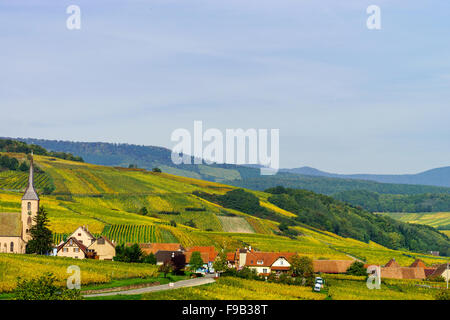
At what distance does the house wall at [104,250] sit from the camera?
10100cm

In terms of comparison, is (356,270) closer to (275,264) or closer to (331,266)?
(331,266)

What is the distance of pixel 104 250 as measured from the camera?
10119cm

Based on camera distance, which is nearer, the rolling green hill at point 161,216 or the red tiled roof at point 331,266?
the red tiled roof at point 331,266

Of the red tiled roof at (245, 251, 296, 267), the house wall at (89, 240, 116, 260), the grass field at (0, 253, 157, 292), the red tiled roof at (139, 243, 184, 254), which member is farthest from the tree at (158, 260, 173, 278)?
the red tiled roof at (139, 243, 184, 254)

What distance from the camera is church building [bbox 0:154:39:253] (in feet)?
318

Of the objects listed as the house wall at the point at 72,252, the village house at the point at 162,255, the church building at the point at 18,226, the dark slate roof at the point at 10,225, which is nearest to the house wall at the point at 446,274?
the village house at the point at 162,255

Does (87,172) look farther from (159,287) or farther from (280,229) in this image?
(159,287)

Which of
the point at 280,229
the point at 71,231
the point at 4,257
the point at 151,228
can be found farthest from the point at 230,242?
the point at 4,257

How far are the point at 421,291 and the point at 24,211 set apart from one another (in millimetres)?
57541

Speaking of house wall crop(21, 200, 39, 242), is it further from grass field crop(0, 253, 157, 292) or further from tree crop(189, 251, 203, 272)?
tree crop(189, 251, 203, 272)

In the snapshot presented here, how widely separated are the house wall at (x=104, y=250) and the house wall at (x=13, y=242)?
32.4ft

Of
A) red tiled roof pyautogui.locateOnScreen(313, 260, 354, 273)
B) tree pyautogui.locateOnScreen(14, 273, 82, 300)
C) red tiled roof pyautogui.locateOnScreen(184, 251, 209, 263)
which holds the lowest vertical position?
red tiled roof pyautogui.locateOnScreen(313, 260, 354, 273)

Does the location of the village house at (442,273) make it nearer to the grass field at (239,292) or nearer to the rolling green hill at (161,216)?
the rolling green hill at (161,216)
